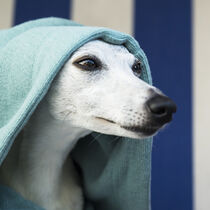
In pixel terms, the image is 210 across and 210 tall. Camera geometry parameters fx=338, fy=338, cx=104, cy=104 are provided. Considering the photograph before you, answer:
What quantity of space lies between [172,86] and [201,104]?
116mm

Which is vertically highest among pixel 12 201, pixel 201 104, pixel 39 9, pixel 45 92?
pixel 39 9

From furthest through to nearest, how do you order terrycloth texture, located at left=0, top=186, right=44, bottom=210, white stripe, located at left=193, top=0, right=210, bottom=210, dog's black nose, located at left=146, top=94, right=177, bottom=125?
white stripe, located at left=193, top=0, right=210, bottom=210 → terrycloth texture, located at left=0, top=186, right=44, bottom=210 → dog's black nose, located at left=146, top=94, right=177, bottom=125

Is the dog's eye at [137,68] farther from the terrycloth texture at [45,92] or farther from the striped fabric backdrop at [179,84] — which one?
the striped fabric backdrop at [179,84]

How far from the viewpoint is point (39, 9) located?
49.7 inches

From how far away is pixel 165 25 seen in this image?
3.91 ft

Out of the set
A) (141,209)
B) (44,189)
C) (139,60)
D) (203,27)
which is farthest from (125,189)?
(203,27)

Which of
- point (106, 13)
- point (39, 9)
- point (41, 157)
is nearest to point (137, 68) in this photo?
point (41, 157)

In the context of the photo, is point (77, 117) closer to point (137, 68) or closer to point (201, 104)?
point (137, 68)

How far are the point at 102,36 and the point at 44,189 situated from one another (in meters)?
0.39

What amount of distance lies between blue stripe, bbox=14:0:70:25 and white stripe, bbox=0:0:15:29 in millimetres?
20

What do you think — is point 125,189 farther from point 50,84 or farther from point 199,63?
point 199,63

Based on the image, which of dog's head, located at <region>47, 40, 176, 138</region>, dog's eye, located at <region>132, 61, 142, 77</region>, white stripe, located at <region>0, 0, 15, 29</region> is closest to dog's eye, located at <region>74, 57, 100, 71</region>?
dog's head, located at <region>47, 40, 176, 138</region>

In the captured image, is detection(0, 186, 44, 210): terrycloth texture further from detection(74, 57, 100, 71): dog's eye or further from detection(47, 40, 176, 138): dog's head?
detection(74, 57, 100, 71): dog's eye

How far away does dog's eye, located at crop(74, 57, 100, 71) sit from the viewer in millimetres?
686
